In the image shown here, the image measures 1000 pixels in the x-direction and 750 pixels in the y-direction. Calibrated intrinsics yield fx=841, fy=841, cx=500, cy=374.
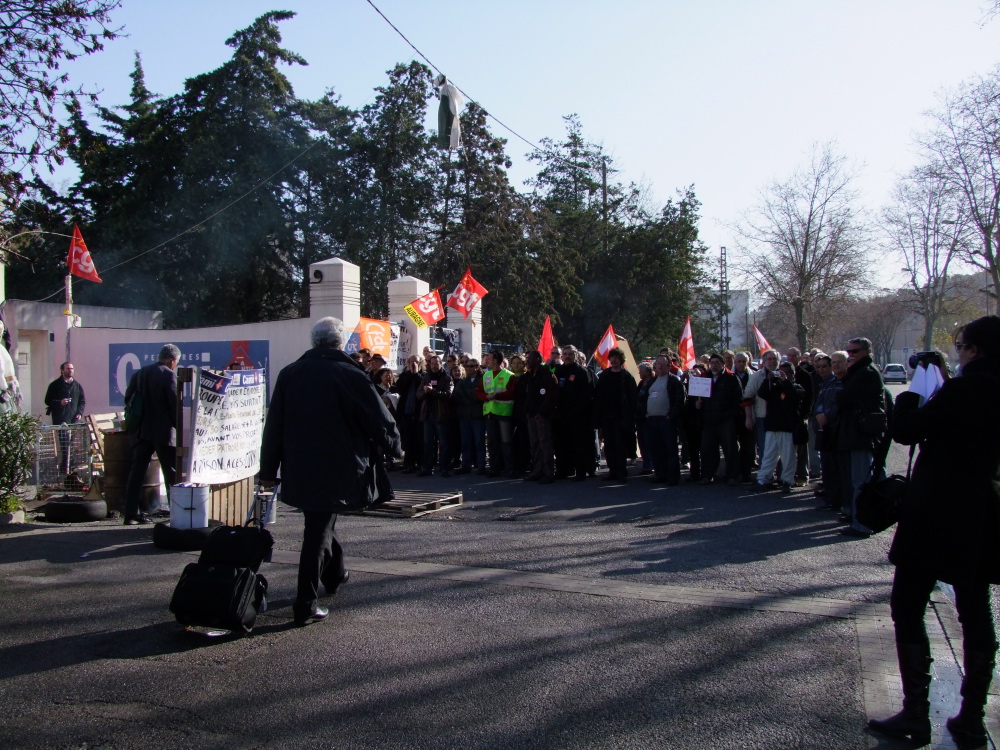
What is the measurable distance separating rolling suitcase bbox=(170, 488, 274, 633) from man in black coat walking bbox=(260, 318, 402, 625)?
320mm

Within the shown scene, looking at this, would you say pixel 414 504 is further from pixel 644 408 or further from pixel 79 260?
pixel 79 260

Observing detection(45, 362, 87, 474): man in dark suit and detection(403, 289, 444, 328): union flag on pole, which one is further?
detection(403, 289, 444, 328): union flag on pole

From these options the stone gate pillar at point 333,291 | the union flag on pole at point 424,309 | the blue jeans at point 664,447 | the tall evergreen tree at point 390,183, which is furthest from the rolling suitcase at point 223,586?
the tall evergreen tree at point 390,183

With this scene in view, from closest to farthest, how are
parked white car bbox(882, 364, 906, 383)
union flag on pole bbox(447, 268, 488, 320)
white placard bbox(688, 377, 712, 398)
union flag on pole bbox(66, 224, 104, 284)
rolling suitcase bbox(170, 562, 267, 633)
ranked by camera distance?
1. rolling suitcase bbox(170, 562, 267, 633)
2. white placard bbox(688, 377, 712, 398)
3. union flag on pole bbox(66, 224, 104, 284)
4. union flag on pole bbox(447, 268, 488, 320)
5. parked white car bbox(882, 364, 906, 383)

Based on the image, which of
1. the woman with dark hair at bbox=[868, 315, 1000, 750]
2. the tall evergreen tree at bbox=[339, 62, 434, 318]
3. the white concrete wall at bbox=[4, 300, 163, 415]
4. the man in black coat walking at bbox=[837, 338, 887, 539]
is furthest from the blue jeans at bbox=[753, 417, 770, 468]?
the tall evergreen tree at bbox=[339, 62, 434, 318]

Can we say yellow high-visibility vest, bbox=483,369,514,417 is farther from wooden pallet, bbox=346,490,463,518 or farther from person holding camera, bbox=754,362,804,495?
person holding camera, bbox=754,362,804,495

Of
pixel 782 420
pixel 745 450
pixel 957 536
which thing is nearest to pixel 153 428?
pixel 957 536

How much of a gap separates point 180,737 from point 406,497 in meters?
6.48

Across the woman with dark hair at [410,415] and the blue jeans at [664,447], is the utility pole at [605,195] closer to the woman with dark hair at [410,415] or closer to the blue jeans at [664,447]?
the woman with dark hair at [410,415]

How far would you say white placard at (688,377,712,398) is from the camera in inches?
466

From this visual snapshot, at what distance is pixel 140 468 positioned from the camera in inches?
348

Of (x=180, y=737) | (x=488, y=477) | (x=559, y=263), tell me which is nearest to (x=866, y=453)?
(x=488, y=477)

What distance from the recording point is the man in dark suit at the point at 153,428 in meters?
8.70

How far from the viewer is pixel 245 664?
4.74 metres
